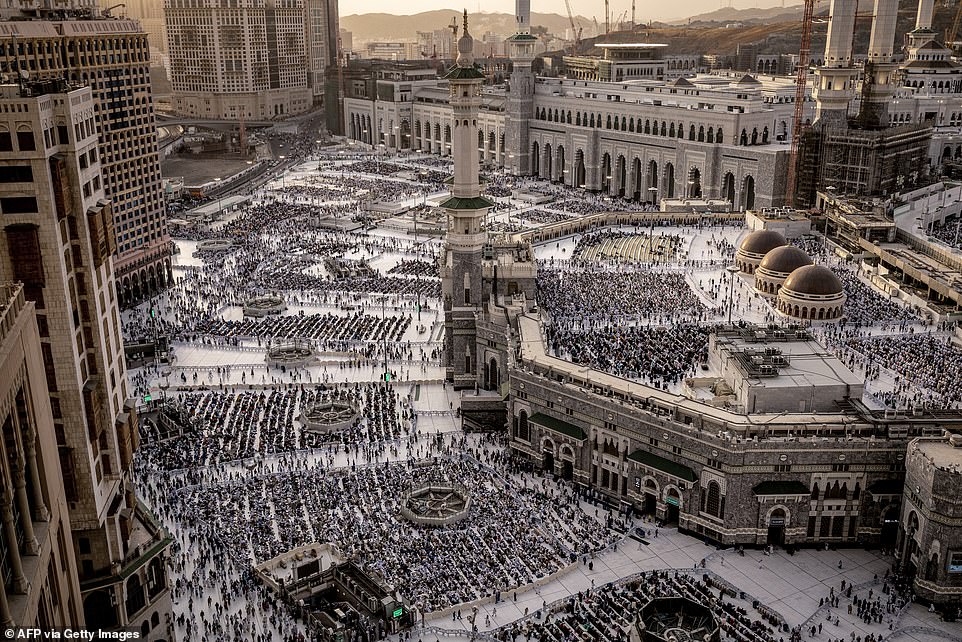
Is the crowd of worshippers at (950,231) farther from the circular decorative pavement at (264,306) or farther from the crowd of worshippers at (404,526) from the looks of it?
the circular decorative pavement at (264,306)

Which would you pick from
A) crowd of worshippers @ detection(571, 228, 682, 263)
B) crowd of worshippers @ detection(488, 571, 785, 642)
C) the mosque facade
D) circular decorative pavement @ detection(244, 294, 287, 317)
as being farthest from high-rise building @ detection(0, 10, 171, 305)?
crowd of worshippers @ detection(488, 571, 785, 642)

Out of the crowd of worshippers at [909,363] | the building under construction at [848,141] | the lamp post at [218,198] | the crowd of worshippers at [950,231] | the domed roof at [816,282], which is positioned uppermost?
the building under construction at [848,141]

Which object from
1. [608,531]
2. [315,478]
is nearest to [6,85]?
[315,478]

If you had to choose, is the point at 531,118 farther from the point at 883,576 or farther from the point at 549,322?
the point at 883,576

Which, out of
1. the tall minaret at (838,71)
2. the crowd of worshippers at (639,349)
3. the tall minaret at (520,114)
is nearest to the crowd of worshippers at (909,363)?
the crowd of worshippers at (639,349)

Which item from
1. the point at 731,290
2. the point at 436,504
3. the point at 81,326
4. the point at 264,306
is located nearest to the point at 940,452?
the point at 436,504

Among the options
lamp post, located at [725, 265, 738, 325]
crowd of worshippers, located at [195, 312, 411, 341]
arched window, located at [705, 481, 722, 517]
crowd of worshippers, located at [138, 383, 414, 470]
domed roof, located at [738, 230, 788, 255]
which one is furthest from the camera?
domed roof, located at [738, 230, 788, 255]

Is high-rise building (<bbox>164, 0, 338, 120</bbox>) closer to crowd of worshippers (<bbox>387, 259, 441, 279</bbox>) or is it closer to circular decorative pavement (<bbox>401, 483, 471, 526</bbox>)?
crowd of worshippers (<bbox>387, 259, 441, 279</bbox>)

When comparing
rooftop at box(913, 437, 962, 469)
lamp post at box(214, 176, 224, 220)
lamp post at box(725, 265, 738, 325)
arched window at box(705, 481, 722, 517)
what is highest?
rooftop at box(913, 437, 962, 469)
